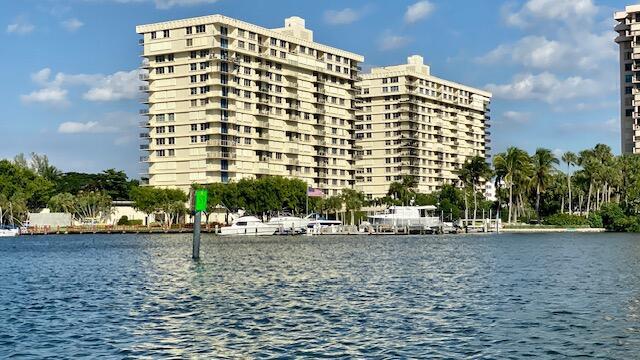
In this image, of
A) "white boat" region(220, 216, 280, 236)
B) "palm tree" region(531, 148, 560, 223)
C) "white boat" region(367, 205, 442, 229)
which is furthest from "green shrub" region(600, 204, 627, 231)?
"white boat" region(220, 216, 280, 236)

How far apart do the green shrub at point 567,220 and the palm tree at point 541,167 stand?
14.5 feet

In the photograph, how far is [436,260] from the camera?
7381 cm

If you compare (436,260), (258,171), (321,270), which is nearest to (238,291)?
(321,270)

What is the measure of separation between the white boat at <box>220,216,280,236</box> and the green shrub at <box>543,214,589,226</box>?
62909 mm

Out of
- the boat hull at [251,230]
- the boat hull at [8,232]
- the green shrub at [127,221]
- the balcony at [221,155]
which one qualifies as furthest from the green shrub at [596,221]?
the boat hull at [8,232]

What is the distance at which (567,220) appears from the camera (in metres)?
176

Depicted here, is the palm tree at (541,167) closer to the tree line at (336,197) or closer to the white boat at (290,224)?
the tree line at (336,197)

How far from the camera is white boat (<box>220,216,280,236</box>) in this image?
15600 centimetres

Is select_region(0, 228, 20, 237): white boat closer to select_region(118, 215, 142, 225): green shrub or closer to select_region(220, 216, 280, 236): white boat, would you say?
select_region(118, 215, 142, 225): green shrub

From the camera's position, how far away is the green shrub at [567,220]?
17325 centimetres

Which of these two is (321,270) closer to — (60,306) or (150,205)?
(60,306)

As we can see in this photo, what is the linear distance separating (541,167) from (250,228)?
70.5 meters

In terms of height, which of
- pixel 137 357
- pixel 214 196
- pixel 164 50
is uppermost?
pixel 164 50

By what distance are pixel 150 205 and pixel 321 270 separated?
400ft
